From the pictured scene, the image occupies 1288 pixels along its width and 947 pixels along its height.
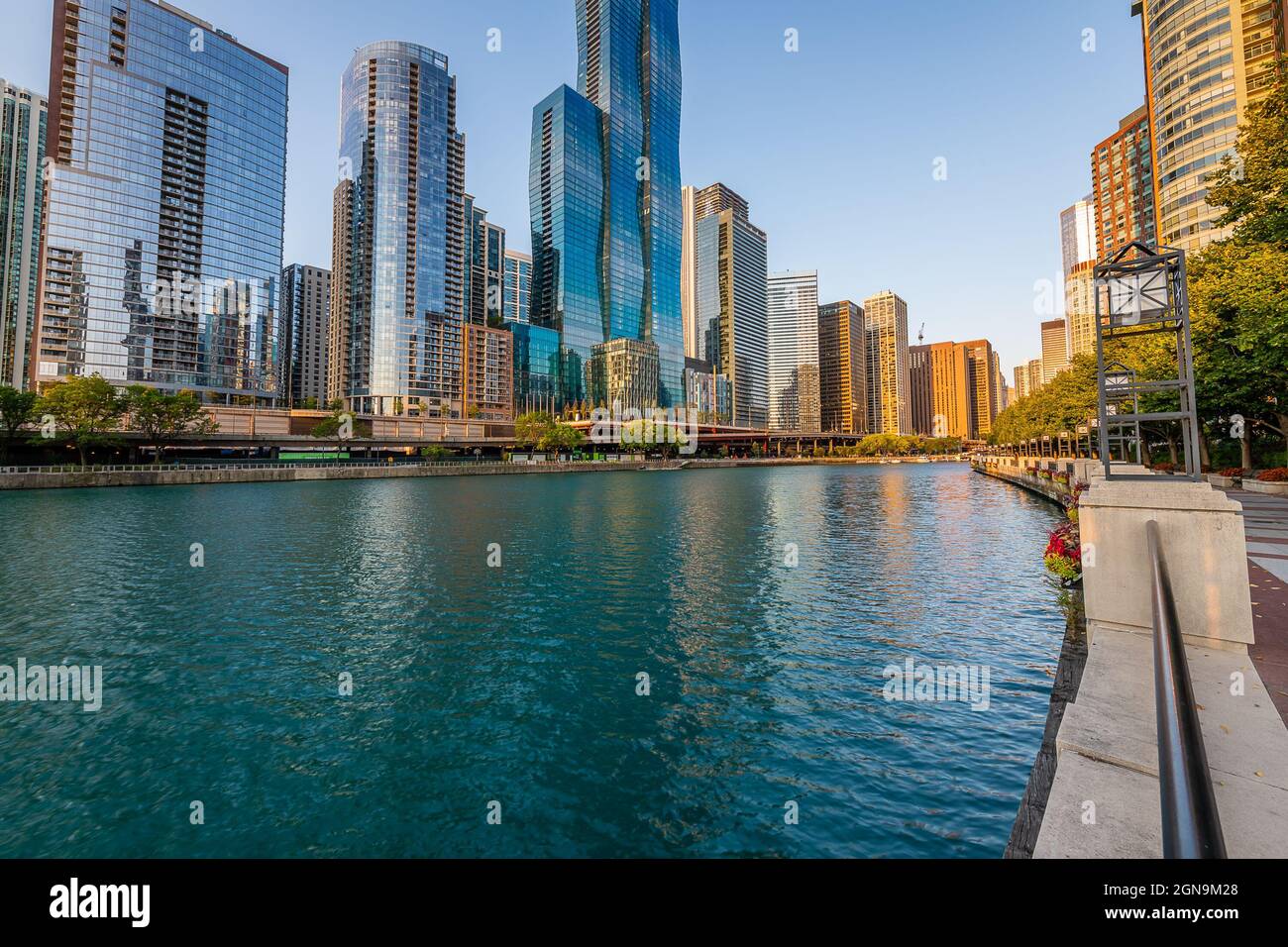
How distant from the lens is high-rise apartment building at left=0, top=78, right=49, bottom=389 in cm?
19262

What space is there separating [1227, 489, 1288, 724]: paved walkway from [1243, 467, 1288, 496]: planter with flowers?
8.24 m

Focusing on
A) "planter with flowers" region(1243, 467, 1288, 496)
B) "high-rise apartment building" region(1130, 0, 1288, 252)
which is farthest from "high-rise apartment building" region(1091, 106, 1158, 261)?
"planter with flowers" region(1243, 467, 1288, 496)

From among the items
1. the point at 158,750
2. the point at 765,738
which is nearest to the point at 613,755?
the point at 765,738

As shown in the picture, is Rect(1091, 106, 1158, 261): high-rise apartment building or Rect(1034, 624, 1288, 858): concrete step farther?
Rect(1091, 106, 1158, 261): high-rise apartment building

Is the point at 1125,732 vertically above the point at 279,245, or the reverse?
the point at 279,245

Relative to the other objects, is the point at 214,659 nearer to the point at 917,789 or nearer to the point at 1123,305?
the point at 917,789

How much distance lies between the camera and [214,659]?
14.7m

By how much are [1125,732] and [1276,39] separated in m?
158

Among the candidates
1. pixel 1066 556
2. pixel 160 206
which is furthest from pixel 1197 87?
pixel 160 206

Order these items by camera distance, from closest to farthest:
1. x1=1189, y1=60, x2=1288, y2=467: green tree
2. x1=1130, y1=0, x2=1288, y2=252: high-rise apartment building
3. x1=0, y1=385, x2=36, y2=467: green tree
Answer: x1=1189, y1=60, x2=1288, y2=467: green tree, x1=0, y1=385, x2=36, y2=467: green tree, x1=1130, y1=0, x2=1288, y2=252: high-rise apartment building

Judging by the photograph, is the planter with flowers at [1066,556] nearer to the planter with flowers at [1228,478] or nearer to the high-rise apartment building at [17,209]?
the planter with flowers at [1228,478]

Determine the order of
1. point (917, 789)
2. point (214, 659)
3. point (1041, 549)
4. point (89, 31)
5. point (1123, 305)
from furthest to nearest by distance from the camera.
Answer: point (89, 31)
point (1041, 549)
point (214, 659)
point (1123, 305)
point (917, 789)

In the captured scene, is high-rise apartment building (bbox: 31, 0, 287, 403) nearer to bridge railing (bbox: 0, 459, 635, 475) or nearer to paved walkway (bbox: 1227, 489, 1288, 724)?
bridge railing (bbox: 0, 459, 635, 475)

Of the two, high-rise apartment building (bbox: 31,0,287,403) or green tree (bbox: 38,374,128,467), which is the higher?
high-rise apartment building (bbox: 31,0,287,403)
